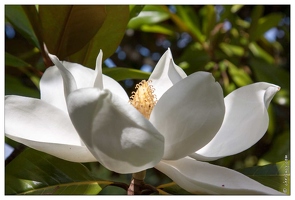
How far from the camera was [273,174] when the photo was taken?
0.66 meters

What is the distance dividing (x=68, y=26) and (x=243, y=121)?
0.36 m

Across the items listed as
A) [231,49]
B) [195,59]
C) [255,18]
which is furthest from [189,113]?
[231,49]

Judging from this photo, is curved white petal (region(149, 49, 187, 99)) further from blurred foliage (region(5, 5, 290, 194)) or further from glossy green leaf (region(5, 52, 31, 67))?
glossy green leaf (region(5, 52, 31, 67))

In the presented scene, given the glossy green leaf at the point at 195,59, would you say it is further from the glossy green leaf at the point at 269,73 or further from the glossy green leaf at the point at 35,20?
the glossy green leaf at the point at 35,20

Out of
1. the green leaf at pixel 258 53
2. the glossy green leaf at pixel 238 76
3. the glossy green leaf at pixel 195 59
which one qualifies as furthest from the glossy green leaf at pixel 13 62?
the green leaf at pixel 258 53

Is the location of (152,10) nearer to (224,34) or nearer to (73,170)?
(224,34)

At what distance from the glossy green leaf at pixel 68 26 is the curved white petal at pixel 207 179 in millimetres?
321

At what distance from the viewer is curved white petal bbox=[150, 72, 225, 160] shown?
53cm

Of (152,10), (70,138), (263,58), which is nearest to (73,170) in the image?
(70,138)

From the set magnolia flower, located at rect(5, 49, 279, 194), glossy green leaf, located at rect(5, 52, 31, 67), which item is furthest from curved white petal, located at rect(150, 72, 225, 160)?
glossy green leaf, located at rect(5, 52, 31, 67)

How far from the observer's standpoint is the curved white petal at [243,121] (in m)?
0.60

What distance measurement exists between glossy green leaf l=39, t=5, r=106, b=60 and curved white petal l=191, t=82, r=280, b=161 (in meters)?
0.29

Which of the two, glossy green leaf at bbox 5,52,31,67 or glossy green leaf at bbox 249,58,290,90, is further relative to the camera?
glossy green leaf at bbox 249,58,290,90

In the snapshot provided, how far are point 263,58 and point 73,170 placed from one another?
1.12 metres
